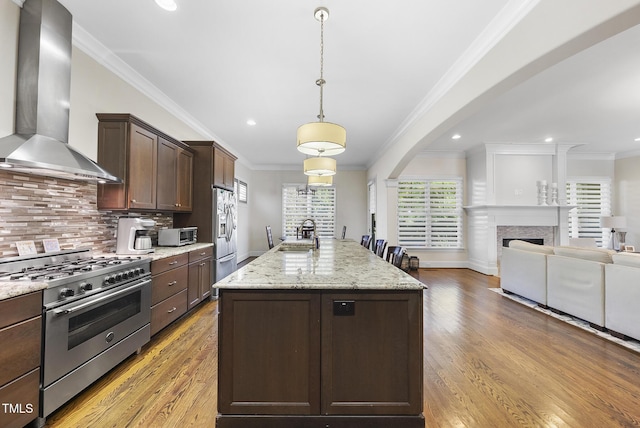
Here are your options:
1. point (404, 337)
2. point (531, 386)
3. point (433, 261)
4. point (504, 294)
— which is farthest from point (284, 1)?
point (433, 261)

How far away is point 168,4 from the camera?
7.32ft

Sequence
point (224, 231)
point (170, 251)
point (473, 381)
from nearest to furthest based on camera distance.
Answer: point (473, 381), point (170, 251), point (224, 231)

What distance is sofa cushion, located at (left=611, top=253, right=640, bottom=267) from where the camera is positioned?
110 inches

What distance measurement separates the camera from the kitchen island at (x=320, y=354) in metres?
1.63

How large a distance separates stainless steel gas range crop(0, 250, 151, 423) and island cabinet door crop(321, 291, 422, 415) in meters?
1.68

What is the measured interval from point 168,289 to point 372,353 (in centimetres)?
246

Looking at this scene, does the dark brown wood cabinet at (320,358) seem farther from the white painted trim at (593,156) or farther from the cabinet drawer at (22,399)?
the white painted trim at (593,156)

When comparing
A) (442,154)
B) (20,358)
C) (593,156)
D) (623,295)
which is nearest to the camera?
(20,358)

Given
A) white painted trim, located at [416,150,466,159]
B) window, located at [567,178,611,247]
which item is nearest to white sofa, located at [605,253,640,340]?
white painted trim, located at [416,150,466,159]

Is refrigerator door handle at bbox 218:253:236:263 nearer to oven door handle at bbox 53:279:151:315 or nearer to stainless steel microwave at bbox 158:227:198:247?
stainless steel microwave at bbox 158:227:198:247

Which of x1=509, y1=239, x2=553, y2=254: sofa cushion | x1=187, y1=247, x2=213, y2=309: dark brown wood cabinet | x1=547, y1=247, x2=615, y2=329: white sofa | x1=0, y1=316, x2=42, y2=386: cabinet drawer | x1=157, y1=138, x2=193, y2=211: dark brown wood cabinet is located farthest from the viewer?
x1=509, y1=239, x2=553, y2=254: sofa cushion

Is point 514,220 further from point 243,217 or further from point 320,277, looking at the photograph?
point 243,217

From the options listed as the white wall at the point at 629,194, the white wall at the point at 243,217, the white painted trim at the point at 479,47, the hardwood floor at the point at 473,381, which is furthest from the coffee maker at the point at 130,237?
the white wall at the point at 629,194

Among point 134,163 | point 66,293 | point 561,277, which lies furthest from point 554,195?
point 66,293
